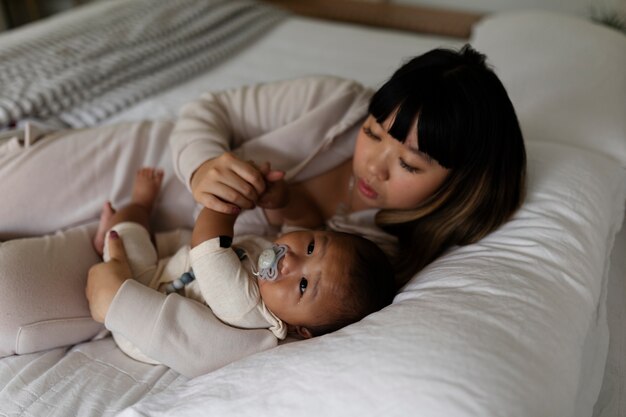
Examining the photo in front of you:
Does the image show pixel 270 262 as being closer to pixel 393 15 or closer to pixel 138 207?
pixel 138 207

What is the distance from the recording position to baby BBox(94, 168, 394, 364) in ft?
2.62

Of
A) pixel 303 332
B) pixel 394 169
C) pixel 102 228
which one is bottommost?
pixel 303 332

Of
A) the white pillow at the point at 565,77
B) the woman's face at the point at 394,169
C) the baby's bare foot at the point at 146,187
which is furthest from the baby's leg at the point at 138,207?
the white pillow at the point at 565,77

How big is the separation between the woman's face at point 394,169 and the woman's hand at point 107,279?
1.41ft

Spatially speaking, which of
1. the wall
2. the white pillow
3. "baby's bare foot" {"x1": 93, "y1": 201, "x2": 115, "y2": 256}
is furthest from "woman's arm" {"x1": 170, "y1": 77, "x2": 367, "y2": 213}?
the wall

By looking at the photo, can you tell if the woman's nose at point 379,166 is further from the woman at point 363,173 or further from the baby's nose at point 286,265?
the baby's nose at point 286,265

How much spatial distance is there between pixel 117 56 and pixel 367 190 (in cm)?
104

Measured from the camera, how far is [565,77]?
1.33 meters

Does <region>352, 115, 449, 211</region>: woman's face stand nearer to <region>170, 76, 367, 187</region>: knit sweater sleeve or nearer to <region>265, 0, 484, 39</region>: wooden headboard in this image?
<region>170, 76, 367, 187</region>: knit sweater sleeve

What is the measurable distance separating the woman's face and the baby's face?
0.45 feet

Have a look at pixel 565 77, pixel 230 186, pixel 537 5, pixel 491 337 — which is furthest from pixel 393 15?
pixel 491 337

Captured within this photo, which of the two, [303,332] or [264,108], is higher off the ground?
[264,108]

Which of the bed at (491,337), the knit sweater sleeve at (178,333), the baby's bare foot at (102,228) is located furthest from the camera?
the baby's bare foot at (102,228)

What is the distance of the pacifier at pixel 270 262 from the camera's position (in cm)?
82
